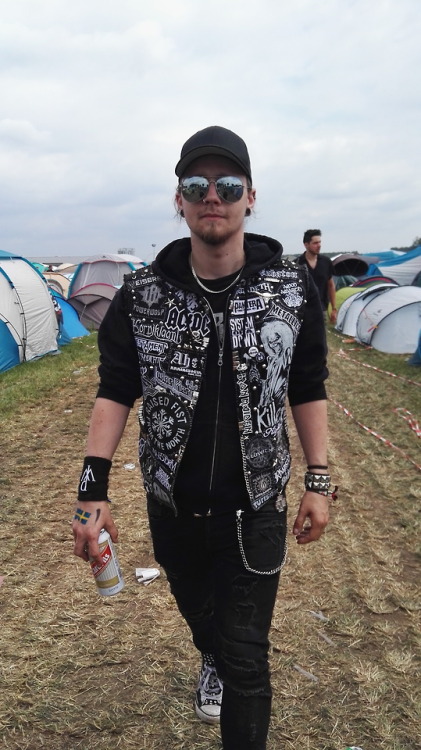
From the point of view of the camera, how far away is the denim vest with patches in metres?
2.05

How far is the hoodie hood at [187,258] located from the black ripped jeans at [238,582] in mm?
937

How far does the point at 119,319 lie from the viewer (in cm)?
223

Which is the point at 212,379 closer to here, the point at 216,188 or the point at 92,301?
the point at 216,188

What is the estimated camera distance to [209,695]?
265 centimetres

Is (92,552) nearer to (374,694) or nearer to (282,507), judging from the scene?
(282,507)

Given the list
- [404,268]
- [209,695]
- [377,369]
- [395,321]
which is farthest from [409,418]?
[404,268]

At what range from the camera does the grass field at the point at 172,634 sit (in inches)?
102

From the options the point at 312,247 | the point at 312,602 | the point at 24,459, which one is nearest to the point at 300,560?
the point at 312,602

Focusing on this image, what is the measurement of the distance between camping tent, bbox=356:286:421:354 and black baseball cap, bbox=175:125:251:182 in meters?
12.0

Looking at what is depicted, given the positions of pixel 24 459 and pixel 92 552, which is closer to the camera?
pixel 92 552

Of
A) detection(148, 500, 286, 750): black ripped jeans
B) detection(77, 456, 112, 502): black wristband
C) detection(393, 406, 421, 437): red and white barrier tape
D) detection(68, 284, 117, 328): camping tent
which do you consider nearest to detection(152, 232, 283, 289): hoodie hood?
detection(77, 456, 112, 502): black wristband

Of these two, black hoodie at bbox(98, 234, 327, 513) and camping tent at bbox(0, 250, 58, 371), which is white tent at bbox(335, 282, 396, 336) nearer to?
camping tent at bbox(0, 250, 58, 371)

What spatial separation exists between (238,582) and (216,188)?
151 centimetres

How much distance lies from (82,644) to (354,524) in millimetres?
2470
